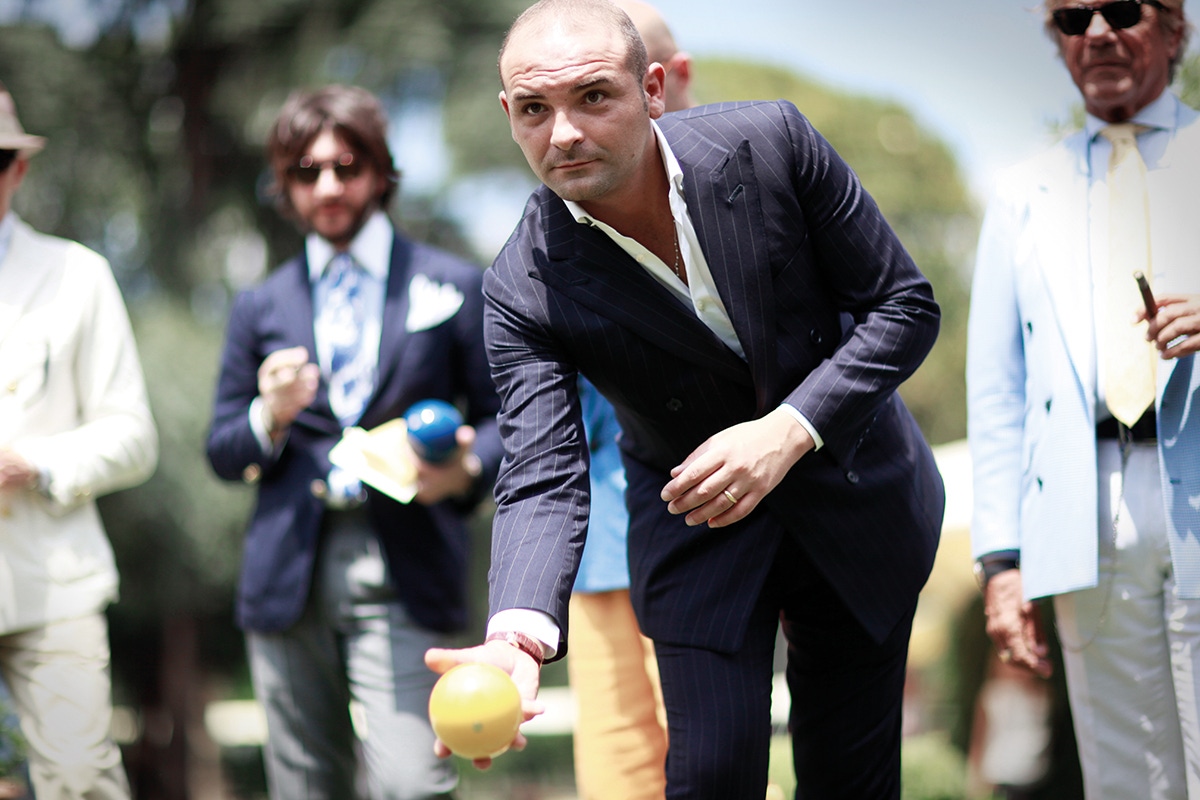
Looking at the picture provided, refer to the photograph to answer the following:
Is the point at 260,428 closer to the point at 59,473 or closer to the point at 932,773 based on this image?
the point at 59,473

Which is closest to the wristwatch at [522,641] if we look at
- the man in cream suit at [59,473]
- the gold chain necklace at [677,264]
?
the gold chain necklace at [677,264]

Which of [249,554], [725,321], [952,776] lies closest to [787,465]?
[725,321]

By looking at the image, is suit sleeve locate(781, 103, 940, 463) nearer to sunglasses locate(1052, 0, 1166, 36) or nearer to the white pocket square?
sunglasses locate(1052, 0, 1166, 36)

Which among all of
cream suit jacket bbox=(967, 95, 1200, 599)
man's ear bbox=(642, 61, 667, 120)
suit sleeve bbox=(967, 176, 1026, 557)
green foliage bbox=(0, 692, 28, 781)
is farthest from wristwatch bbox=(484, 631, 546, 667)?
green foliage bbox=(0, 692, 28, 781)

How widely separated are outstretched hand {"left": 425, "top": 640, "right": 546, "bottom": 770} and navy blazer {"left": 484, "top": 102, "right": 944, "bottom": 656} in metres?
0.30

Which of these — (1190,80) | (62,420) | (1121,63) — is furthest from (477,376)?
(1190,80)

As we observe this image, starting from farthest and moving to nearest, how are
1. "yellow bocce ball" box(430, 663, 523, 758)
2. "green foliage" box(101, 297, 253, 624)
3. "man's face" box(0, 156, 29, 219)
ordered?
"green foliage" box(101, 297, 253, 624), "man's face" box(0, 156, 29, 219), "yellow bocce ball" box(430, 663, 523, 758)

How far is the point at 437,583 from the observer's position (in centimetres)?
354

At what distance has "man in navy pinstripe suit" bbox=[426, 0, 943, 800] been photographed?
2219 millimetres

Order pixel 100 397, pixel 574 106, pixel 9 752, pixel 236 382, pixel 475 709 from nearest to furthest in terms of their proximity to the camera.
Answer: pixel 475 709
pixel 574 106
pixel 100 397
pixel 236 382
pixel 9 752

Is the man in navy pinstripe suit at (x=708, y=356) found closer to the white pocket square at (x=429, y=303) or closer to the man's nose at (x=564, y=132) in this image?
the man's nose at (x=564, y=132)

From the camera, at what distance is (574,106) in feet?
7.17

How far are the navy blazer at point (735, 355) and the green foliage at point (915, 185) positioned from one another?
22775mm

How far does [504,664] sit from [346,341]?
6.39 feet
